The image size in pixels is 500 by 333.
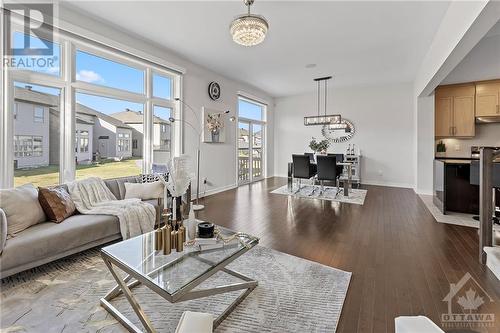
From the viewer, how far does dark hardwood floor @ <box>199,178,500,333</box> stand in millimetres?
1821

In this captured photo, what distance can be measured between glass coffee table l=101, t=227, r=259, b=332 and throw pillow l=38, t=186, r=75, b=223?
1160mm

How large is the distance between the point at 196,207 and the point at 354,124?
5.71 metres

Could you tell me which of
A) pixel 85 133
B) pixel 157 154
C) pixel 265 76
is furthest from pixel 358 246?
pixel 265 76

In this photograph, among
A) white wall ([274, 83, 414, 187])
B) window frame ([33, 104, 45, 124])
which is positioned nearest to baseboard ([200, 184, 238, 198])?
window frame ([33, 104, 45, 124])

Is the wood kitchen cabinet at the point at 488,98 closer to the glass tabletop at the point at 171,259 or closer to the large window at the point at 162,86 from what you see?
the glass tabletop at the point at 171,259

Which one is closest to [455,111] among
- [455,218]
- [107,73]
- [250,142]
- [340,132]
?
[455,218]

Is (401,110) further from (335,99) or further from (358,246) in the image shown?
(358,246)

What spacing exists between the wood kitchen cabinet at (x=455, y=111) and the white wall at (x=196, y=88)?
190 inches

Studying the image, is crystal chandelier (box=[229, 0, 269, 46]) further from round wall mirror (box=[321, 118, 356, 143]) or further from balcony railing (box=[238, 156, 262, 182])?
round wall mirror (box=[321, 118, 356, 143])

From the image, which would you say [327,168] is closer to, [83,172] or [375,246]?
[375,246]

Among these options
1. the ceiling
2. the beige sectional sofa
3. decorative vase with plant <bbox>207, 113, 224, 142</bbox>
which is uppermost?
the ceiling

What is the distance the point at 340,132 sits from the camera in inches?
304

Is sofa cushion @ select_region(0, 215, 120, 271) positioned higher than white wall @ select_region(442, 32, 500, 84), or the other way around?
white wall @ select_region(442, 32, 500, 84)

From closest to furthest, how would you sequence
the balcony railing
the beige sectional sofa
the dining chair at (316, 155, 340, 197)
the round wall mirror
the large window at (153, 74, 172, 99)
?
the beige sectional sofa → the large window at (153, 74, 172, 99) → the dining chair at (316, 155, 340, 197) → the balcony railing → the round wall mirror
